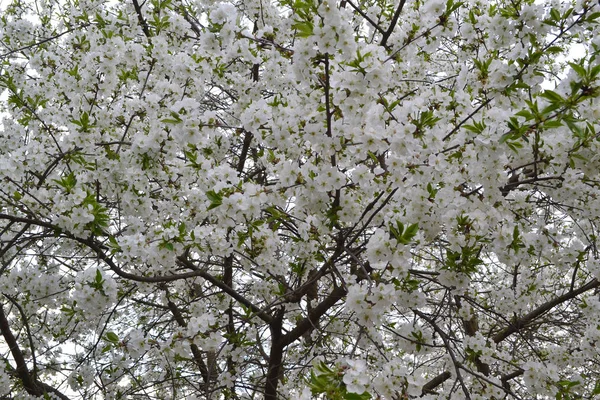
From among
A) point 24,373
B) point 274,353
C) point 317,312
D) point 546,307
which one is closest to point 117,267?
point 317,312

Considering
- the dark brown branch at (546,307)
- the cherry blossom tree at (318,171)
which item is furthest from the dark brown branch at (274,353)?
the dark brown branch at (546,307)

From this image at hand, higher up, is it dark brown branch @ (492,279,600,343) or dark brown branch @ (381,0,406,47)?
dark brown branch @ (381,0,406,47)

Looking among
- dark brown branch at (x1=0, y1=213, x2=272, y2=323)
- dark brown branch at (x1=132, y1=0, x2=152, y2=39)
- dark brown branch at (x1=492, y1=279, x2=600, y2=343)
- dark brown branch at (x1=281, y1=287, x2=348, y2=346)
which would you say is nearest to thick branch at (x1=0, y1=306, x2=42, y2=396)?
dark brown branch at (x1=0, y1=213, x2=272, y2=323)

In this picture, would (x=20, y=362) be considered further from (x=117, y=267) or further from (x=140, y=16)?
(x=140, y=16)

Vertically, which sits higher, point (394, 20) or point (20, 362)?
point (394, 20)

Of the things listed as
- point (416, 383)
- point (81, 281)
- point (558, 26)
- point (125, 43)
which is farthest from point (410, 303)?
point (125, 43)

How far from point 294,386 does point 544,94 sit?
355 cm

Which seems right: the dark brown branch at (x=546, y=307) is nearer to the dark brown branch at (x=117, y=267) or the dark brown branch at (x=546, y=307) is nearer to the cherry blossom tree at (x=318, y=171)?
the cherry blossom tree at (x=318, y=171)

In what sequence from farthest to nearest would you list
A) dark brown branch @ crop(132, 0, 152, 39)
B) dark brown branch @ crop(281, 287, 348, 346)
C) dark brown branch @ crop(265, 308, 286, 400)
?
dark brown branch @ crop(132, 0, 152, 39) → dark brown branch @ crop(265, 308, 286, 400) → dark brown branch @ crop(281, 287, 348, 346)

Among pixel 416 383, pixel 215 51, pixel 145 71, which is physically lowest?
pixel 416 383

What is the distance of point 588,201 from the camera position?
3.41 metres

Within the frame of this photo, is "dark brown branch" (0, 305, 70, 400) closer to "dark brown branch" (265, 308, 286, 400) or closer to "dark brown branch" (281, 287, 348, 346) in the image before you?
"dark brown branch" (265, 308, 286, 400)

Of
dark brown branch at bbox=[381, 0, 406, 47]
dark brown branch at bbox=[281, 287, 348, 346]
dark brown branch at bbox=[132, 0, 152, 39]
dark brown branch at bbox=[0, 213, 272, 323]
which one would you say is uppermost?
dark brown branch at bbox=[132, 0, 152, 39]

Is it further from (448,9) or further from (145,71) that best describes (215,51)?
(448,9)
